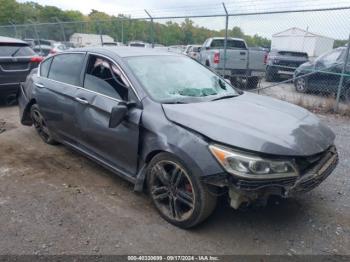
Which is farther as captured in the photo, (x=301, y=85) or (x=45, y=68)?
(x=301, y=85)

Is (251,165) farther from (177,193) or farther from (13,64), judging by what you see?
(13,64)

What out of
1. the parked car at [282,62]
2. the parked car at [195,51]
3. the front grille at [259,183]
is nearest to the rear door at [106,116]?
the front grille at [259,183]

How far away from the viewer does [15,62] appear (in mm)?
7582

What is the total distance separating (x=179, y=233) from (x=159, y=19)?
8.74m

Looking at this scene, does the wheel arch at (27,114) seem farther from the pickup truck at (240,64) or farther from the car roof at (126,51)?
the pickup truck at (240,64)

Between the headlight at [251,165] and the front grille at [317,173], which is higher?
the headlight at [251,165]

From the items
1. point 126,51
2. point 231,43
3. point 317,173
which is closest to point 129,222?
point 317,173

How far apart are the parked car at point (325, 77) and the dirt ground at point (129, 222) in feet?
17.0

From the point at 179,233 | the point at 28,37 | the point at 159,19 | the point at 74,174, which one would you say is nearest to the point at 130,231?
the point at 179,233

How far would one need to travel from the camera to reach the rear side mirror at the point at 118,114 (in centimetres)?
330

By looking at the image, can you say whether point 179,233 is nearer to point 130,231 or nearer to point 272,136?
point 130,231

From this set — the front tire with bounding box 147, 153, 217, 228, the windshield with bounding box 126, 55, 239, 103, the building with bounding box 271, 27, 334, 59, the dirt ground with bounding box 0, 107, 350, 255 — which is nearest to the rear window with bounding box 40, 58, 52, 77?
the dirt ground with bounding box 0, 107, 350, 255

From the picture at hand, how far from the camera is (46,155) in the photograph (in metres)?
4.98

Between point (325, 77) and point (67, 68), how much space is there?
7475mm
